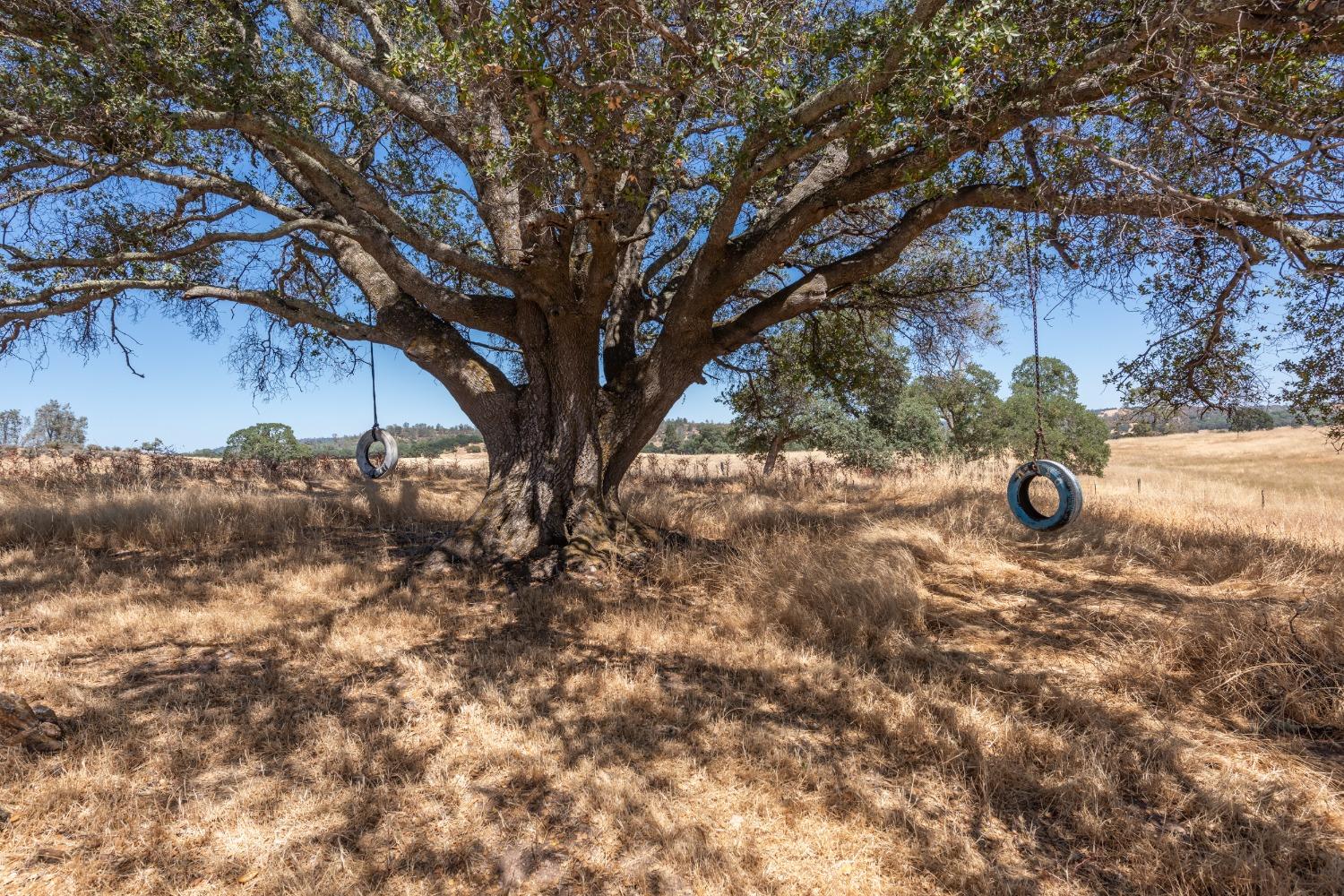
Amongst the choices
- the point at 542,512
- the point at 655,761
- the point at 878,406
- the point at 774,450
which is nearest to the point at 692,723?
the point at 655,761

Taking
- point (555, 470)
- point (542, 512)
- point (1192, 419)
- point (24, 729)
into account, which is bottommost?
point (24, 729)

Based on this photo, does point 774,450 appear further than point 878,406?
Yes

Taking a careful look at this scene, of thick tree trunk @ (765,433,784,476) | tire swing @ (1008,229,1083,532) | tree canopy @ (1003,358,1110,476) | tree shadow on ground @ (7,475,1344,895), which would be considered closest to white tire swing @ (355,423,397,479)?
tree shadow on ground @ (7,475,1344,895)

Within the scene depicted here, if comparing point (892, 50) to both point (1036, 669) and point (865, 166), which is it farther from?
point (1036, 669)

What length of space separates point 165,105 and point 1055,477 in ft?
29.5

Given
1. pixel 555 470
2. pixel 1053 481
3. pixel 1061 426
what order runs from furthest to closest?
pixel 1061 426 → pixel 555 470 → pixel 1053 481

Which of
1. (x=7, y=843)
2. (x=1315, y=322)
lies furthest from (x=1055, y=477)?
(x=7, y=843)

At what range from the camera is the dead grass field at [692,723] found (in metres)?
2.31

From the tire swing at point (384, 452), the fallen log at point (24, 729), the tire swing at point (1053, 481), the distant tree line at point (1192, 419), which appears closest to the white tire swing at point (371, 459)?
the tire swing at point (384, 452)

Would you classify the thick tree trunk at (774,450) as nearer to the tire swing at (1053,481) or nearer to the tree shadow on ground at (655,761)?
the tire swing at (1053,481)

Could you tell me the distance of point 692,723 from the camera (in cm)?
333

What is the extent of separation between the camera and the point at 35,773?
2707mm

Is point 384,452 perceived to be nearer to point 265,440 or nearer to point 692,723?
point 692,723

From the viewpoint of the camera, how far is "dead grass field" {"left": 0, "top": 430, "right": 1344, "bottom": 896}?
2.31m
